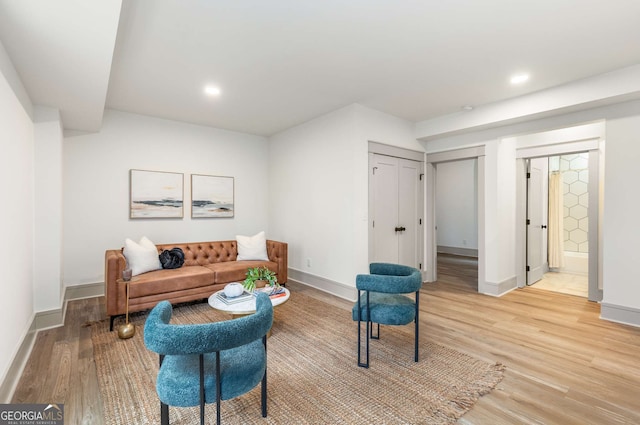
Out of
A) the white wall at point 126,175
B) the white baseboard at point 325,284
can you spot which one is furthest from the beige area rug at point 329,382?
the white wall at point 126,175

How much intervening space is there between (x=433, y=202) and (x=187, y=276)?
168 inches

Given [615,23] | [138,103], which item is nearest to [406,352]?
[615,23]

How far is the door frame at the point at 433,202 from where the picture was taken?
4.55 metres

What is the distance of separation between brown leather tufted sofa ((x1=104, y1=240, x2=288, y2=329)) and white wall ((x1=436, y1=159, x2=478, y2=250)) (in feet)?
18.2

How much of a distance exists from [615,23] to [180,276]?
4.97m

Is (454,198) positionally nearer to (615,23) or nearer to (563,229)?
(563,229)

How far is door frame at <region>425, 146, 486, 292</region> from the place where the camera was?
4.55m

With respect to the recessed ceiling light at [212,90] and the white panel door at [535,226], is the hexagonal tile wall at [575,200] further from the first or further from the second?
the recessed ceiling light at [212,90]

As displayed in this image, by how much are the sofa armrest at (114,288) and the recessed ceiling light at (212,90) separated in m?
2.24

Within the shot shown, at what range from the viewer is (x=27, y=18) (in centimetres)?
175

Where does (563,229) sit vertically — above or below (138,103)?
below

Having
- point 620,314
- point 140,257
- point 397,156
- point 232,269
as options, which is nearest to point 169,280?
point 140,257

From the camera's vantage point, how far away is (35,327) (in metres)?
3.09

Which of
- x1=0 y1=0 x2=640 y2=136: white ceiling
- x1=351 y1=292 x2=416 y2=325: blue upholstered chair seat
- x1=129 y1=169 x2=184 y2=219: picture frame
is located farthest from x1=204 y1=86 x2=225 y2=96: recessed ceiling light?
x1=351 y1=292 x2=416 y2=325: blue upholstered chair seat
